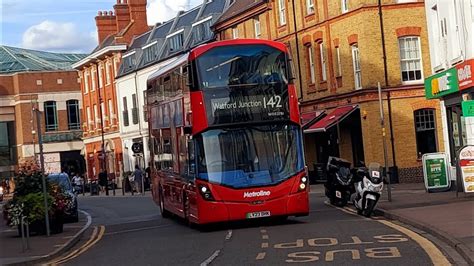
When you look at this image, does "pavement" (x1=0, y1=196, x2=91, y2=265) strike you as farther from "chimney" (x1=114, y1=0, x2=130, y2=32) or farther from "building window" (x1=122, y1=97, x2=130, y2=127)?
"chimney" (x1=114, y1=0, x2=130, y2=32)

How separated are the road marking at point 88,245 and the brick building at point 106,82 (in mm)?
45467

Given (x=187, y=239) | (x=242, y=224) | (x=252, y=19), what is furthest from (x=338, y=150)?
(x=187, y=239)

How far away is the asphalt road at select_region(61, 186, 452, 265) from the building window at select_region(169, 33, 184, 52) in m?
38.3

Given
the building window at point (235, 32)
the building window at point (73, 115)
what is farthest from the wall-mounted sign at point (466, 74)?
the building window at point (73, 115)

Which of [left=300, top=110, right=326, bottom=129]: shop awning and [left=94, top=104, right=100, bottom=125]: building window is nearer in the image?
[left=300, top=110, right=326, bottom=129]: shop awning

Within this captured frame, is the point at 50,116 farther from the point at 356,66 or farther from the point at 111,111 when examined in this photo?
the point at 356,66

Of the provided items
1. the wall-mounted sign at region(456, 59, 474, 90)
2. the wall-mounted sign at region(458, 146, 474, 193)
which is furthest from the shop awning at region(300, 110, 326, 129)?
the wall-mounted sign at region(458, 146, 474, 193)

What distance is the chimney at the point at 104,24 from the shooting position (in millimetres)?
79312

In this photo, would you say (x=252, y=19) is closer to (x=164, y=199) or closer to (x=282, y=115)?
(x=164, y=199)

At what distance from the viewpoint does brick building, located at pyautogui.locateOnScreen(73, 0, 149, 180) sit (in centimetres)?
7369

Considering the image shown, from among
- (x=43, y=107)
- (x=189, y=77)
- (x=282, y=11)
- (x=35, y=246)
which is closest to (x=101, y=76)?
(x=43, y=107)

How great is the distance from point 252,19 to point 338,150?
11.1 meters

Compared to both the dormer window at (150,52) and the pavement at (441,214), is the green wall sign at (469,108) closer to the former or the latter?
the pavement at (441,214)

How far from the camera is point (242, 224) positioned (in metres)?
21.8
